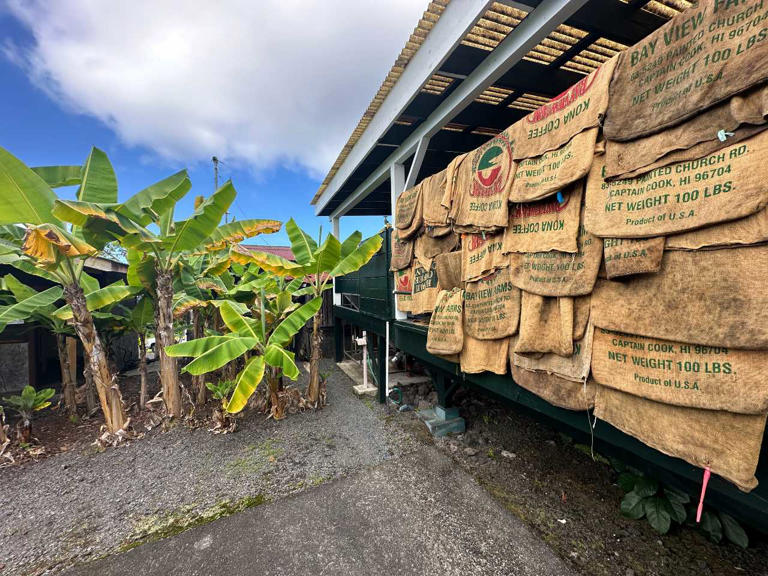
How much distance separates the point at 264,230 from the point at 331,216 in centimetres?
617

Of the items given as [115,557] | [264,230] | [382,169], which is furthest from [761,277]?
[382,169]

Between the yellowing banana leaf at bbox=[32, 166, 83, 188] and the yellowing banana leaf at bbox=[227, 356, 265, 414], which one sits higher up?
the yellowing banana leaf at bbox=[32, 166, 83, 188]

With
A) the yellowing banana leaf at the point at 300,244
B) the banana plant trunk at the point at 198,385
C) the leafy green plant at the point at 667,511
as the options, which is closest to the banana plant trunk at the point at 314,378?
the yellowing banana leaf at the point at 300,244

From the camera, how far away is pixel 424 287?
12.7 feet

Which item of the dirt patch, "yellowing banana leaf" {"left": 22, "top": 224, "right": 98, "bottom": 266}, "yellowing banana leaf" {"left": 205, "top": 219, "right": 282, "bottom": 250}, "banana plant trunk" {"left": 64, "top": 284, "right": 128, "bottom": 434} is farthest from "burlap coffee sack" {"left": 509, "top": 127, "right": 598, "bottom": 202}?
"banana plant trunk" {"left": 64, "top": 284, "right": 128, "bottom": 434}

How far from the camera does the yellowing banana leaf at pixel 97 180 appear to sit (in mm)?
4016

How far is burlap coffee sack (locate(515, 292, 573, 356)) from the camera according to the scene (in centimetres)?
188

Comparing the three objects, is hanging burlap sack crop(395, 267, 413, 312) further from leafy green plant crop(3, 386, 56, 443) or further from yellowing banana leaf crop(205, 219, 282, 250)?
leafy green plant crop(3, 386, 56, 443)

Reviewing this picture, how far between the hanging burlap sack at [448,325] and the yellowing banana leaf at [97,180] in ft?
16.0

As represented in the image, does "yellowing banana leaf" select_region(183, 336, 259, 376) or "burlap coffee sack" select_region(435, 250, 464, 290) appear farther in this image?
"yellowing banana leaf" select_region(183, 336, 259, 376)

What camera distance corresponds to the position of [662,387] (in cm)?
144

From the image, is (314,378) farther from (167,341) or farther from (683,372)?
(683,372)

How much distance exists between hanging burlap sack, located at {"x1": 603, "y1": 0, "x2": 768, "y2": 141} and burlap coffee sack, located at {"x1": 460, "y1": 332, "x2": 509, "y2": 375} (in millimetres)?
1660

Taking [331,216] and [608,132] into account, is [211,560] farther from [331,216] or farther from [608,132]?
[331,216]
